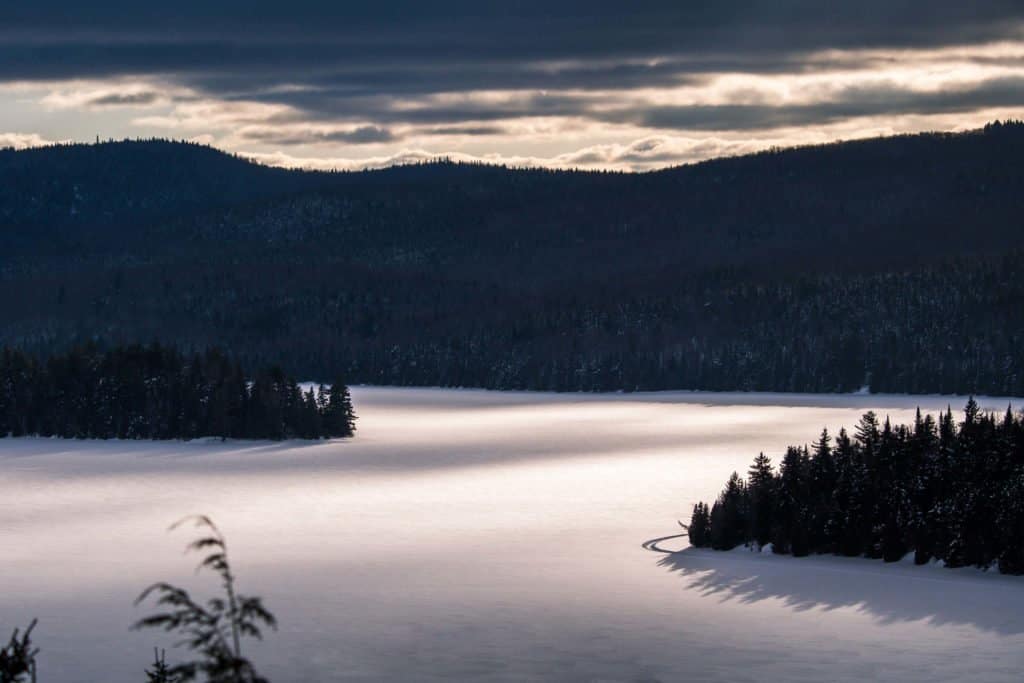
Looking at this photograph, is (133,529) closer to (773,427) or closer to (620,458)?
(620,458)

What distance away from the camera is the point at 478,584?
65438 millimetres

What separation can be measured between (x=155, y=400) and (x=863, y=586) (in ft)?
327

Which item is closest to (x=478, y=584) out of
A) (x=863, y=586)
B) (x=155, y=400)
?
(x=863, y=586)

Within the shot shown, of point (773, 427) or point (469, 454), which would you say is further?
point (773, 427)

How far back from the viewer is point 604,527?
273 feet

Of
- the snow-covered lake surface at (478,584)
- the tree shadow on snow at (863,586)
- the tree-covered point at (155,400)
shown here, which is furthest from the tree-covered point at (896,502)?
the tree-covered point at (155,400)

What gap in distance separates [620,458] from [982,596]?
6634 cm

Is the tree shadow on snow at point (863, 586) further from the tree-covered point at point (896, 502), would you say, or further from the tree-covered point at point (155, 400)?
the tree-covered point at point (155, 400)

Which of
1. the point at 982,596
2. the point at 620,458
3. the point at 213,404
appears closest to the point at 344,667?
the point at 982,596

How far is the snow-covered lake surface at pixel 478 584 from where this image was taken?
5119 cm

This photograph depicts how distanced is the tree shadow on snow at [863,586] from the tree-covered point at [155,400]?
81017 millimetres

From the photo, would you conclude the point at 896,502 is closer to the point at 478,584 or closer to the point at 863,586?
the point at 863,586

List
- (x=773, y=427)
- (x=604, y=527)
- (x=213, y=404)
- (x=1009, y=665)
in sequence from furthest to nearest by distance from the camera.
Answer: (x=773, y=427) < (x=213, y=404) < (x=604, y=527) < (x=1009, y=665)

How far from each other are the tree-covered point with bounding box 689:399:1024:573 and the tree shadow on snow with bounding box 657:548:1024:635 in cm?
104
